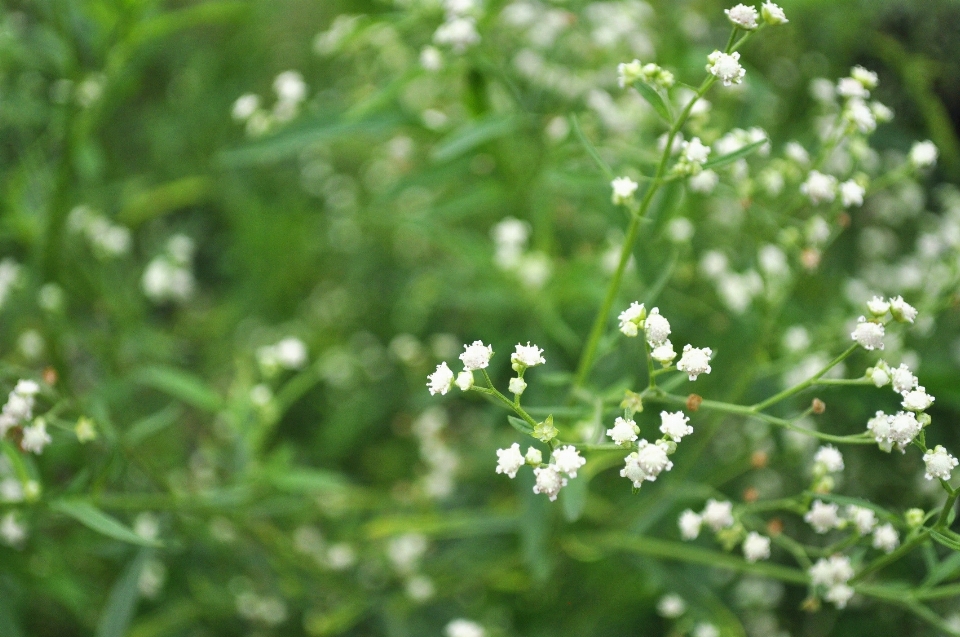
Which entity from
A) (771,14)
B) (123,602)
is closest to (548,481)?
(771,14)

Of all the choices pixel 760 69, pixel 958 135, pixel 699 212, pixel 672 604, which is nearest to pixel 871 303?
pixel 672 604

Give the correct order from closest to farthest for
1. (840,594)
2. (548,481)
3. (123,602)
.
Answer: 1. (548,481)
2. (840,594)
3. (123,602)

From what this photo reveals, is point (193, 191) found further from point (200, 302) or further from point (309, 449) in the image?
point (309, 449)

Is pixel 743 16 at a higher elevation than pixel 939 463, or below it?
higher

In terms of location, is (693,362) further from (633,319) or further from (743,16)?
(743,16)

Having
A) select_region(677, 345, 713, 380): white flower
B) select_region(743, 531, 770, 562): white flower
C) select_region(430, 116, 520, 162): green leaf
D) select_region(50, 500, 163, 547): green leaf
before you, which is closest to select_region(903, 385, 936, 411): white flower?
select_region(677, 345, 713, 380): white flower

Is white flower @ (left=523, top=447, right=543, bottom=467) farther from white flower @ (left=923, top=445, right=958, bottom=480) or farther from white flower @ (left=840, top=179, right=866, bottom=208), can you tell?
white flower @ (left=840, top=179, right=866, bottom=208)
